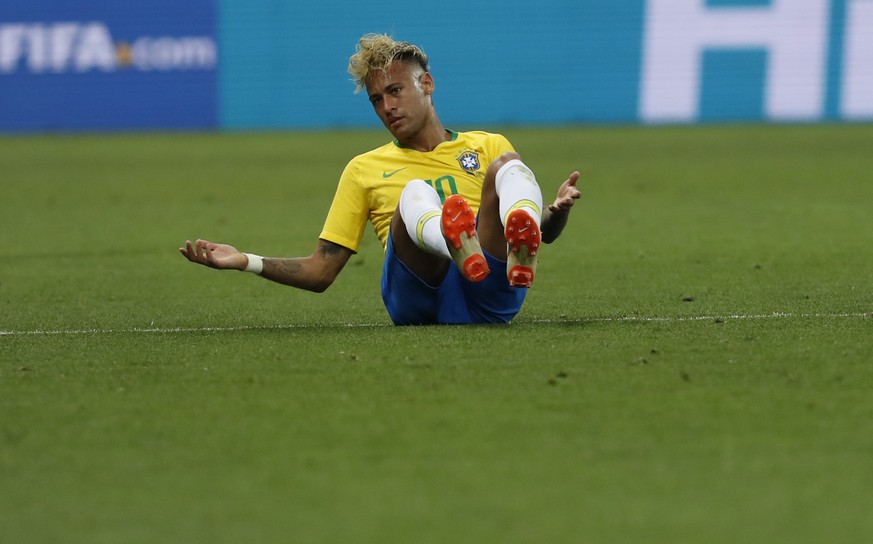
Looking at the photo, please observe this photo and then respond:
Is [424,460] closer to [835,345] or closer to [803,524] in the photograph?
[803,524]

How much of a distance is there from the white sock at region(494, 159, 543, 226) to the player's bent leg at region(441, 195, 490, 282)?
0.13 m

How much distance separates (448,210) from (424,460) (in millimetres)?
1418

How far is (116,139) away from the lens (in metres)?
20.7

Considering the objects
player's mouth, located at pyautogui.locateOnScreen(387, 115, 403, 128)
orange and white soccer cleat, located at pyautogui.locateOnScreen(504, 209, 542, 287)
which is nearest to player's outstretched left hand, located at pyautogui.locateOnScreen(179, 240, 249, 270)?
player's mouth, located at pyautogui.locateOnScreen(387, 115, 403, 128)

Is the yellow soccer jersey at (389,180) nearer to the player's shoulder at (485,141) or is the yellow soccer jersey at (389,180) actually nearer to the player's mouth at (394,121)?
the player's shoulder at (485,141)

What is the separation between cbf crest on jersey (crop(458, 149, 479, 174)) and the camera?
17.7 feet

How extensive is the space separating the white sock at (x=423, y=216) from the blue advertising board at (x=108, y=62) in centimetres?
1717

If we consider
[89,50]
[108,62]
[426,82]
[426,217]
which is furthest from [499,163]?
[89,50]

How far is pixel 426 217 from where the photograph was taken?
4.70 metres

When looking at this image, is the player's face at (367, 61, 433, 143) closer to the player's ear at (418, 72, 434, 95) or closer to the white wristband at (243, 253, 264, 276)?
the player's ear at (418, 72, 434, 95)

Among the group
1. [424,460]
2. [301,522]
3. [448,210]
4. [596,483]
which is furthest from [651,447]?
[448,210]

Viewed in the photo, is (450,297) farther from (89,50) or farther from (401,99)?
(89,50)

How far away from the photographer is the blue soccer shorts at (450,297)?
499 centimetres

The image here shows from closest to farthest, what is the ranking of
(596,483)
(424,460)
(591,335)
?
1. (596,483)
2. (424,460)
3. (591,335)
